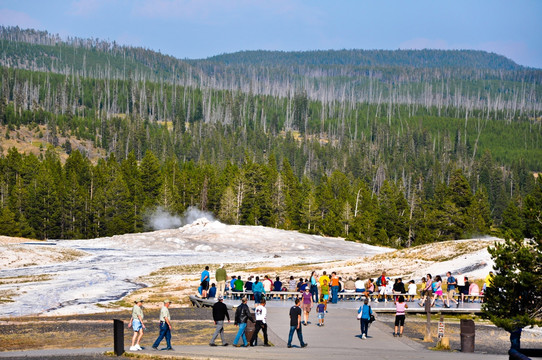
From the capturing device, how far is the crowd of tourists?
2622cm

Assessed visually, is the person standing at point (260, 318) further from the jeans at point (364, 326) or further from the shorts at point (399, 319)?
the shorts at point (399, 319)

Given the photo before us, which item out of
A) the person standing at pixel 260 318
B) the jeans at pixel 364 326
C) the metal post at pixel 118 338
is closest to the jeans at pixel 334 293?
the jeans at pixel 364 326

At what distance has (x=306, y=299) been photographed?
3148 centimetres

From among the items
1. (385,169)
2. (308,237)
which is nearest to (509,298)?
(308,237)

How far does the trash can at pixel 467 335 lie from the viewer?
26.3m

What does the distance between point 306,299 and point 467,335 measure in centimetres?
780

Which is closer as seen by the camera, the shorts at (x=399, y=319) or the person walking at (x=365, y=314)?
the person walking at (x=365, y=314)

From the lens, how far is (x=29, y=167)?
12300 cm

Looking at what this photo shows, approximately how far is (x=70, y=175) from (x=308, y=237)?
4637 centimetres

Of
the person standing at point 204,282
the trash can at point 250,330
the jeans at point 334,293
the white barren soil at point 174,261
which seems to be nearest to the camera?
the trash can at point 250,330

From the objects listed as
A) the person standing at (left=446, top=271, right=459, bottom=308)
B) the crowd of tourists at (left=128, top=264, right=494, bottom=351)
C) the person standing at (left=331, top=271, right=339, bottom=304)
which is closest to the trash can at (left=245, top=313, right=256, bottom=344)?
the crowd of tourists at (left=128, top=264, right=494, bottom=351)

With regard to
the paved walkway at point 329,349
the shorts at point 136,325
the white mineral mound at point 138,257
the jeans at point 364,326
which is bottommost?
the white mineral mound at point 138,257

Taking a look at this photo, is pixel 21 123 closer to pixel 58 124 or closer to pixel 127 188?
pixel 58 124

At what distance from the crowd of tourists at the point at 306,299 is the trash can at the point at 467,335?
10.0 ft
